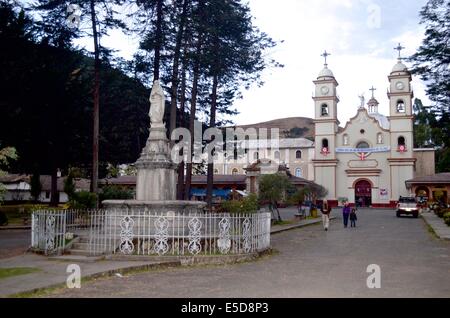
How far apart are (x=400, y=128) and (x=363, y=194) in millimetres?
9648

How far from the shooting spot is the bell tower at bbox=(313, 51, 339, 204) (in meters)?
59.6

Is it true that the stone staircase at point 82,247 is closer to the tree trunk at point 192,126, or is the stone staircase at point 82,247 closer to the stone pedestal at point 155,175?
the stone pedestal at point 155,175

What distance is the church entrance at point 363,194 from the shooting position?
192 ft

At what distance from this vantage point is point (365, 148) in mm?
59688

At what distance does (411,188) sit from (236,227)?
47.7 m

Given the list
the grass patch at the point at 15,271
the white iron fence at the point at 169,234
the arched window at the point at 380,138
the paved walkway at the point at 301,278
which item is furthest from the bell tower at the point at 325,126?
the grass patch at the point at 15,271

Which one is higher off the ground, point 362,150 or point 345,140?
point 345,140

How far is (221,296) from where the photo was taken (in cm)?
800

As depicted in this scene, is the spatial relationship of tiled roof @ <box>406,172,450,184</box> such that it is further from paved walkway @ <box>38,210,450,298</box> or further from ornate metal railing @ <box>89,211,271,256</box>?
ornate metal railing @ <box>89,211,271,256</box>

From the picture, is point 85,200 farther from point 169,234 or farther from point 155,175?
point 169,234

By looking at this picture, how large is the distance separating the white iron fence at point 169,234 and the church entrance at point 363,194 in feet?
159

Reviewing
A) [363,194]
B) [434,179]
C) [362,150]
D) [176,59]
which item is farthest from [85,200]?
[362,150]
